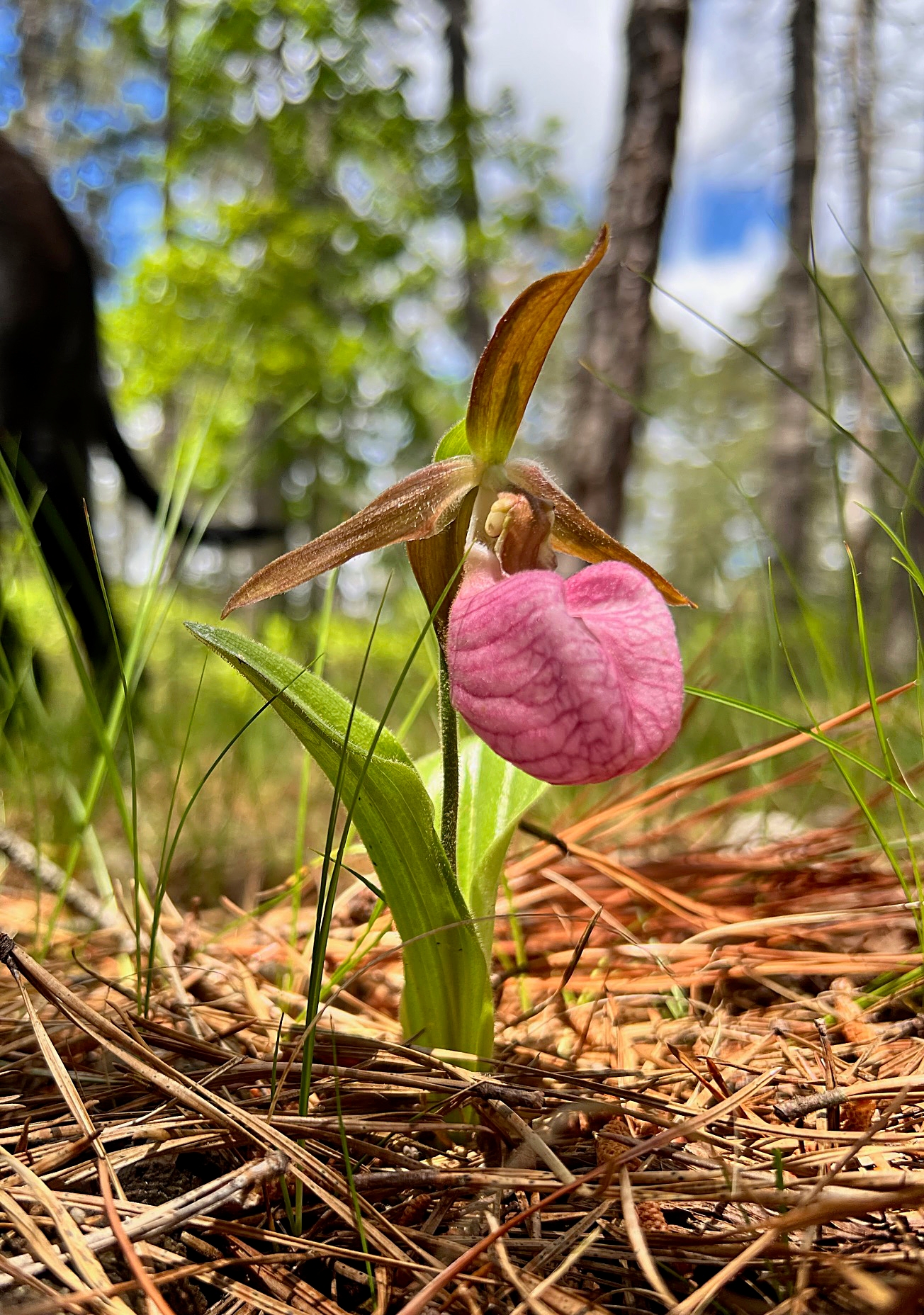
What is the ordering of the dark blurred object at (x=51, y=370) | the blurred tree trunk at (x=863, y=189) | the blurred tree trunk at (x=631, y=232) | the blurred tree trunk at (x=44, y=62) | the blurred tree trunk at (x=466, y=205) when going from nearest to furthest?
the dark blurred object at (x=51, y=370)
the blurred tree trunk at (x=631, y=232)
the blurred tree trunk at (x=466, y=205)
the blurred tree trunk at (x=863, y=189)
the blurred tree trunk at (x=44, y=62)

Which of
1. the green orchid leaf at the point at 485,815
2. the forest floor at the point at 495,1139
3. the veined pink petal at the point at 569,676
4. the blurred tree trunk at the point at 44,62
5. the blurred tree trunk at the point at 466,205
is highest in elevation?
the blurred tree trunk at the point at 44,62

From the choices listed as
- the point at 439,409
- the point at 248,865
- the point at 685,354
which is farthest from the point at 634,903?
the point at 685,354

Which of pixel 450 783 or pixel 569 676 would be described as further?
pixel 450 783

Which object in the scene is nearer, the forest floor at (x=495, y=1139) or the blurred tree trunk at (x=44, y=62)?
the forest floor at (x=495, y=1139)

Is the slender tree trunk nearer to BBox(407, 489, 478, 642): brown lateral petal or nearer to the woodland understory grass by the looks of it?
the woodland understory grass

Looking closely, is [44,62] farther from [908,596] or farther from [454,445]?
[454,445]

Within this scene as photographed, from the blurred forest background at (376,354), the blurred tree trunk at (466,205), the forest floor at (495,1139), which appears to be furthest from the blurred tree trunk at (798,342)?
the forest floor at (495,1139)

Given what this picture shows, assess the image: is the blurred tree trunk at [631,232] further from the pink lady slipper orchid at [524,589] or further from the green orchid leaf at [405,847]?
the green orchid leaf at [405,847]

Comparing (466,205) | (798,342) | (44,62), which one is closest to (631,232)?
(466,205)
